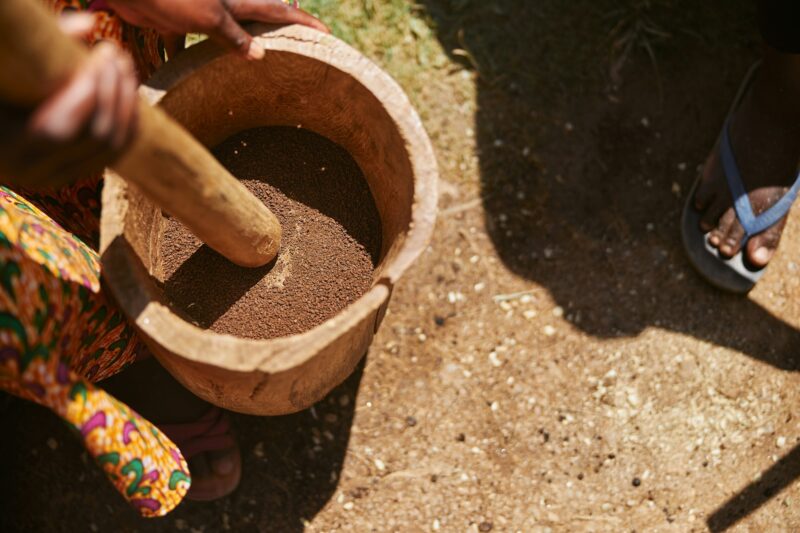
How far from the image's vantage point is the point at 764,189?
7.60 ft

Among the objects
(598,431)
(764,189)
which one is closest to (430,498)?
(598,431)

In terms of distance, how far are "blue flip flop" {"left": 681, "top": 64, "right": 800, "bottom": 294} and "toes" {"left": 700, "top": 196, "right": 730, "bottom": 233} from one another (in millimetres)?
30

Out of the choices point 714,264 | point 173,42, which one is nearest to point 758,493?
point 714,264

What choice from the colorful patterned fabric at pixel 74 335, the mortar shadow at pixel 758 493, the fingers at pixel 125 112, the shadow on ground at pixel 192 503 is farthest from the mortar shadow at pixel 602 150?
the fingers at pixel 125 112

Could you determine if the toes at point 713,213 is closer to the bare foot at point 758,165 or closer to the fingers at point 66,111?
the bare foot at point 758,165

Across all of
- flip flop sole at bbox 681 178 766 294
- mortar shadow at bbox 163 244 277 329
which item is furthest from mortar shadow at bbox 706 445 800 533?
mortar shadow at bbox 163 244 277 329

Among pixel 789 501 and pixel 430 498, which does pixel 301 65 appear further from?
pixel 789 501

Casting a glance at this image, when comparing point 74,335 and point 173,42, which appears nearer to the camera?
point 74,335

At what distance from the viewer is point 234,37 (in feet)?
4.49

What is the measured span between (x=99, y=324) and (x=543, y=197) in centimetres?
154

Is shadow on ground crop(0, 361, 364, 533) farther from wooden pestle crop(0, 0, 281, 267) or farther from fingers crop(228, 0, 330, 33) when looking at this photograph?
fingers crop(228, 0, 330, 33)

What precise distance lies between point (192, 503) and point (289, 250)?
37.7 inches

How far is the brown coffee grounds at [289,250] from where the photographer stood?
5.39 ft

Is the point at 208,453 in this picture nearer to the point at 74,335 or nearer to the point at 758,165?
the point at 74,335
